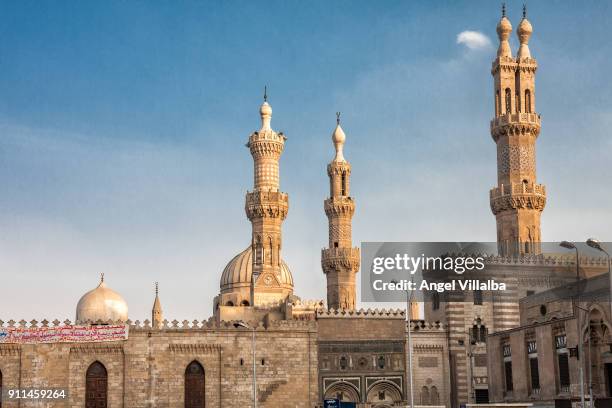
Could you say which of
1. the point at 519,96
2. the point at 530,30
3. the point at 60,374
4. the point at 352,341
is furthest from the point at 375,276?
the point at 530,30

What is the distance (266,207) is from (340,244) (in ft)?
29.8

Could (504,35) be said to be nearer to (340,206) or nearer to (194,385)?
(340,206)

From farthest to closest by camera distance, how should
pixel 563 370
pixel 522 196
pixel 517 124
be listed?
pixel 517 124 → pixel 522 196 → pixel 563 370

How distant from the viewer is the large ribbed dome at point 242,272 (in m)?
60.5

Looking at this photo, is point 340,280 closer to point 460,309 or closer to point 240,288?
point 240,288

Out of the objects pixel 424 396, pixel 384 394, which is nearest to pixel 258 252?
pixel 384 394

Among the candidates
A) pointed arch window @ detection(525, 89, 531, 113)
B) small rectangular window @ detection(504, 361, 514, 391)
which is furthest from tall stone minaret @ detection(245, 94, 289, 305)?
small rectangular window @ detection(504, 361, 514, 391)

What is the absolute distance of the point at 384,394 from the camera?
4934 cm

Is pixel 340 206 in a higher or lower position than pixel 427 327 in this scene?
higher

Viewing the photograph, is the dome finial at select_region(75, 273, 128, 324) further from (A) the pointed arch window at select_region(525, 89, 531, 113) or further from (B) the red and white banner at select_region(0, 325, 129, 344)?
(A) the pointed arch window at select_region(525, 89, 531, 113)

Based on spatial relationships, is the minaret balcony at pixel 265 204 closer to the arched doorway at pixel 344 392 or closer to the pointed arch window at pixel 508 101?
the arched doorway at pixel 344 392

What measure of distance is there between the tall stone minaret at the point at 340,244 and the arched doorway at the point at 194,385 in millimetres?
19329

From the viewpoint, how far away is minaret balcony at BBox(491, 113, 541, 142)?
187 feet

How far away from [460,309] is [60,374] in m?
21.5
